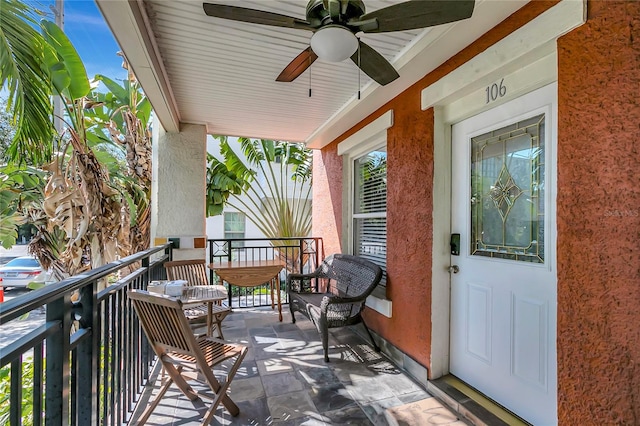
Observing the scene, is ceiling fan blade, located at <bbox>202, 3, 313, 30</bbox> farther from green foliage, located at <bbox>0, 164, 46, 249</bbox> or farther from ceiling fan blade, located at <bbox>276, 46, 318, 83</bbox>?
green foliage, located at <bbox>0, 164, 46, 249</bbox>

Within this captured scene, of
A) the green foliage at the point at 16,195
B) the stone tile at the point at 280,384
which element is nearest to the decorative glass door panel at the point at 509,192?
the stone tile at the point at 280,384

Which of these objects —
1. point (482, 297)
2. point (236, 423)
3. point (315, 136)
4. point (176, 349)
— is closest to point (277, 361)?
point (236, 423)

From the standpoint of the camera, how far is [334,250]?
14.9ft

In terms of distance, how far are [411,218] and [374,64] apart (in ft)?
4.49

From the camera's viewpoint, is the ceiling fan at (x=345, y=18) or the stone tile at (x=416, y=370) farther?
the stone tile at (x=416, y=370)

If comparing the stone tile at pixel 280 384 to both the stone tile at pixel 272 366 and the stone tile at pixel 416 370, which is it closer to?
the stone tile at pixel 272 366

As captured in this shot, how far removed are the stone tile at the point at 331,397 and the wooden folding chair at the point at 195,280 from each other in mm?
1139

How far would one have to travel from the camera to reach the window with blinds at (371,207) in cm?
354

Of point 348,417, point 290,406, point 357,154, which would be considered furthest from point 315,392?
point 357,154

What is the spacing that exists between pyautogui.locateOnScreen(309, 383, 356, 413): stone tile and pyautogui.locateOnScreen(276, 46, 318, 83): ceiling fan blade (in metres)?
2.33

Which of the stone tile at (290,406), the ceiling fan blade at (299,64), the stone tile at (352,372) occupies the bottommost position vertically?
the stone tile at (290,406)

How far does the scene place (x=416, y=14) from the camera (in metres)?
1.46

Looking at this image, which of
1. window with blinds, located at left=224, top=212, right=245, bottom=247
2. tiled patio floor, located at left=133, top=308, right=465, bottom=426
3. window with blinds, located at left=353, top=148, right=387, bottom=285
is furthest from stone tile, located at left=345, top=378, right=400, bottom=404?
window with blinds, located at left=224, top=212, right=245, bottom=247

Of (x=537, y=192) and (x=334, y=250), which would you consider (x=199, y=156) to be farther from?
(x=537, y=192)
